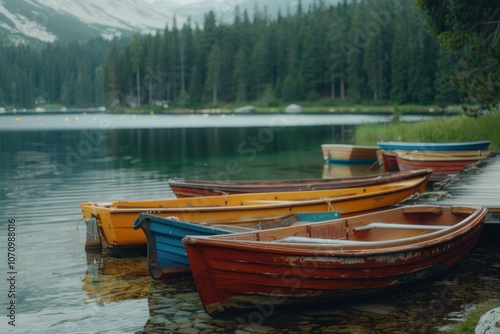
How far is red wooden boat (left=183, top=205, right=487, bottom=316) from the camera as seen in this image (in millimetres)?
8898

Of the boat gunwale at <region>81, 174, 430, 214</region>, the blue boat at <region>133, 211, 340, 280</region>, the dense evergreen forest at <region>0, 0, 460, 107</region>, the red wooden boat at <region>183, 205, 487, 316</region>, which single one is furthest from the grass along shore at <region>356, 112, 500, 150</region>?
the dense evergreen forest at <region>0, 0, 460, 107</region>

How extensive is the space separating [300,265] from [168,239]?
3.08 meters

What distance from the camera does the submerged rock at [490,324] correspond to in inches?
256

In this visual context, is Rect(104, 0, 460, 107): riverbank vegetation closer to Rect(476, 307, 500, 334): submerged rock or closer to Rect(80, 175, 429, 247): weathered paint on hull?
Rect(80, 175, 429, 247): weathered paint on hull

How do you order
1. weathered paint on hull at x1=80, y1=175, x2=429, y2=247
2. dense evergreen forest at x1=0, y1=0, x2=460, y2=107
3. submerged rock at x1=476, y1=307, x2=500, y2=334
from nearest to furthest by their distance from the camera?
submerged rock at x1=476, y1=307, x2=500, y2=334
weathered paint on hull at x1=80, y1=175, x2=429, y2=247
dense evergreen forest at x1=0, y1=0, x2=460, y2=107

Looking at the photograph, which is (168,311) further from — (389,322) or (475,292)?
(475,292)

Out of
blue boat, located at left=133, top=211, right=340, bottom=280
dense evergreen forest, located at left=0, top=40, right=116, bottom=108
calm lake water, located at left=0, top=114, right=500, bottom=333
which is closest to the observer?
calm lake water, located at left=0, top=114, right=500, bottom=333

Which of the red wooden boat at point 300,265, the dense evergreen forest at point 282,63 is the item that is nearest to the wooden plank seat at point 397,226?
the red wooden boat at point 300,265

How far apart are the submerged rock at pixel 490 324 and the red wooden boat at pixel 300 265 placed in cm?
273

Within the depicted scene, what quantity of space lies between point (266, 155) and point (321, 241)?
28165 mm

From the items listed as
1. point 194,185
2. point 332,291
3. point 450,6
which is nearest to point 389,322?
point 332,291

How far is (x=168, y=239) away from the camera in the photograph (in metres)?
11.3

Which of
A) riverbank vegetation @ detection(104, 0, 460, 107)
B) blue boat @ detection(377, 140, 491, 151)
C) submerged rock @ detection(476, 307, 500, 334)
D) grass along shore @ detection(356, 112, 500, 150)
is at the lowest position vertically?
submerged rock @ detection(476, 307, 500, 334)

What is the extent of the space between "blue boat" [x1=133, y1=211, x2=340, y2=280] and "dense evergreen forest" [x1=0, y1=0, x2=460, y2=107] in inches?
3199
